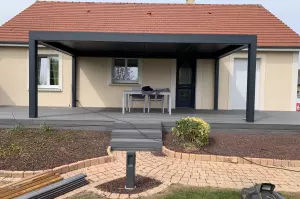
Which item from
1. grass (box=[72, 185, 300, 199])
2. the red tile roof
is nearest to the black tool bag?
grass (box=[72, 185, 300, 199])

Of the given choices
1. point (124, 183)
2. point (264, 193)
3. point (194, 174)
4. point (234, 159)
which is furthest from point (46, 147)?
point (264, 193)

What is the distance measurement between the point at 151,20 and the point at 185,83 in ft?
11.0

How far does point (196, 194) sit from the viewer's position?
3.90 m

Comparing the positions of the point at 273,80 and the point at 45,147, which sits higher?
the point at 273,80

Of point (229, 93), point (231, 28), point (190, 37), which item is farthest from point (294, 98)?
point (190, 37)

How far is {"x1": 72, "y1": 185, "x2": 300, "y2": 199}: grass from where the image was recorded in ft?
12.5

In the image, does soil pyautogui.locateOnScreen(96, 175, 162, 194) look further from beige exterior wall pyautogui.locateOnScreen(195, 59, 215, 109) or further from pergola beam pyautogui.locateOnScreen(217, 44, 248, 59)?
beige exterior wall pyautogui.locateOnScreen(195, 59, 215, 109)

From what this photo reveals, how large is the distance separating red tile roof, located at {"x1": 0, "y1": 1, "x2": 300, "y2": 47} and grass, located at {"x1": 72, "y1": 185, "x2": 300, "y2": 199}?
843cm

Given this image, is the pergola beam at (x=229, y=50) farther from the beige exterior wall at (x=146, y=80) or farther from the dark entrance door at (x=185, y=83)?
the dark entrance door at (x=185, y=83)

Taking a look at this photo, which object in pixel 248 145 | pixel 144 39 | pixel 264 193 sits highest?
pixel 144 39

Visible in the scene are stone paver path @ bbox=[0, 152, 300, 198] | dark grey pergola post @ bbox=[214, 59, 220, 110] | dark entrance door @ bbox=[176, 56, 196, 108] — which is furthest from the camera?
dark entrance door @ bbox=[176, 56, 196, 108]

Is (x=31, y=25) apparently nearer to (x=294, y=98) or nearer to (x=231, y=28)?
(x=231, y=28)

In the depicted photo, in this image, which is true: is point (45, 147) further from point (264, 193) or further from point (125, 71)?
point (125, 71)

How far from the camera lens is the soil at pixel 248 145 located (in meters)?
5.78
